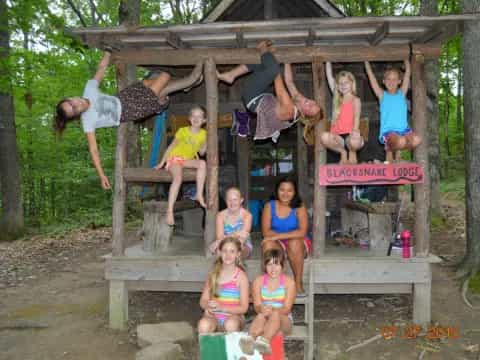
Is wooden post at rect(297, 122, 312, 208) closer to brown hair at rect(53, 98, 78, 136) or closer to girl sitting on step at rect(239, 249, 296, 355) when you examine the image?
girl sitting on step at rect(239, 249, 296, 355)

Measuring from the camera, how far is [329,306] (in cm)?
627

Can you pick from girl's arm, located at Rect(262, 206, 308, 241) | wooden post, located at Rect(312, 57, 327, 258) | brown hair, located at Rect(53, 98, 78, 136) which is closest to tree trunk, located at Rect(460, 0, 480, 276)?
wooden post, located at Rect(312, 57, 327, 258)

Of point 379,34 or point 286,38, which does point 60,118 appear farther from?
point 379,34

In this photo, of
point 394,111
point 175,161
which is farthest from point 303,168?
point 175,161

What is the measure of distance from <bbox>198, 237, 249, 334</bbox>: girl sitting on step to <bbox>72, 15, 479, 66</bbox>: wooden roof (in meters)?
2.46

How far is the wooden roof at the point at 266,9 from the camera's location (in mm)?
8156

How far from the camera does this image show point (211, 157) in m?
5.36

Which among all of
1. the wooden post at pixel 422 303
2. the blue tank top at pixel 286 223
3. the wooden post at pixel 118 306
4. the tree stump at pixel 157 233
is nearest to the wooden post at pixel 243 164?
the tree stump at pixel 157 233

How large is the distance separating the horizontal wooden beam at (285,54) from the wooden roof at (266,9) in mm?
3106

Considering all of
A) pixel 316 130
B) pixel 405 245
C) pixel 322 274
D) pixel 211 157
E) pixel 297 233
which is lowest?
pixel 322 274

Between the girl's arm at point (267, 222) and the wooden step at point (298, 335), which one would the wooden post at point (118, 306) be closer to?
the girl's arm at point (267, 222)

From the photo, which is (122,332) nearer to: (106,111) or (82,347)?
(82,347)

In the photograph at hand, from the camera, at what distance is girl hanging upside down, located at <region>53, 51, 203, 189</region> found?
4.77m

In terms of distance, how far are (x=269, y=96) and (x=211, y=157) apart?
1.11 meters
